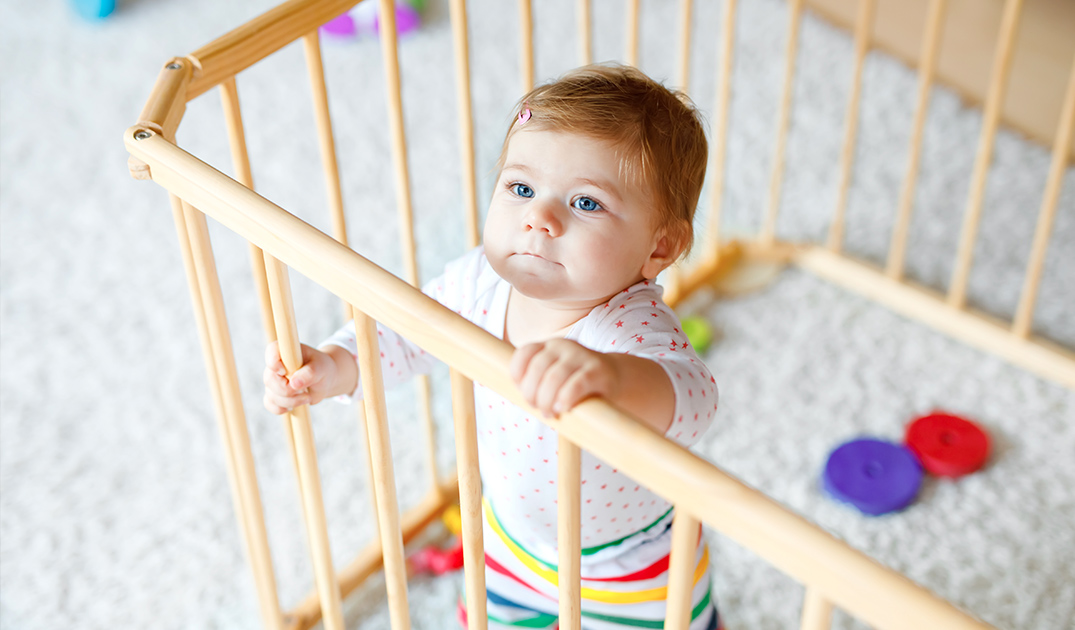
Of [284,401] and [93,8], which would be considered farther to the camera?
[93,8]

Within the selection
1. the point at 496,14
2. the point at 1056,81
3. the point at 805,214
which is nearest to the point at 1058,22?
the point at 1056,81

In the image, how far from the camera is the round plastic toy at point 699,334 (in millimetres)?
1451

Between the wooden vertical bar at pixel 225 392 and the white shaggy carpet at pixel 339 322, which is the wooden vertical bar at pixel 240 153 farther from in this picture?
the white shaggy carpet at pixel 339 322

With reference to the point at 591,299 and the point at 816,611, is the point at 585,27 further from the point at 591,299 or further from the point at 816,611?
the point at 816,611

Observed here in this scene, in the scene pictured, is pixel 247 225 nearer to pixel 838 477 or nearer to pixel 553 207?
pixel 553 207

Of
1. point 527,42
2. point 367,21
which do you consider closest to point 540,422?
point 527,42

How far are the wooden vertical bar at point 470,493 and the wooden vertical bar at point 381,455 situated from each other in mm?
57

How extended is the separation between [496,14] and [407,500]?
4.10 feet

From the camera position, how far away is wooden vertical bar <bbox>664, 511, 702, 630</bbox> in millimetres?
511

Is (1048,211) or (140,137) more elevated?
(140,137)

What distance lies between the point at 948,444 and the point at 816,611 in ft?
2.98

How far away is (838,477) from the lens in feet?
4.15

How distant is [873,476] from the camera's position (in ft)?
4.17

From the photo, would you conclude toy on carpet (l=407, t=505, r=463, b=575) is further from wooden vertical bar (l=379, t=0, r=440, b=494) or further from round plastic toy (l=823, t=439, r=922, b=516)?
round plastic toy (l=823, t=439, r=922, b=516)
